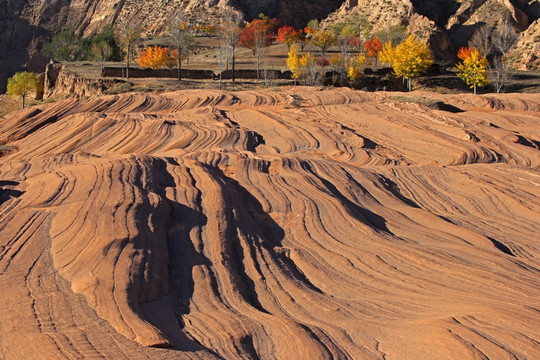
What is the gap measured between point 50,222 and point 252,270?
4009 mm

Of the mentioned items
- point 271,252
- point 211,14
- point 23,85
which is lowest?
point 271,252

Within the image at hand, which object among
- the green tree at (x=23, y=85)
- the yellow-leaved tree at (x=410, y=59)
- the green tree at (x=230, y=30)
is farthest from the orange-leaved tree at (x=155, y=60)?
the yellow-leaved tree at (x=410, y=59)

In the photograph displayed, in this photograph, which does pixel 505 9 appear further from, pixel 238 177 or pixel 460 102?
pixel 238 177

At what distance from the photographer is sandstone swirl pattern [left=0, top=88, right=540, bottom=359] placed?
717 cm

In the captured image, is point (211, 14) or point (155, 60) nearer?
point (155, 60)

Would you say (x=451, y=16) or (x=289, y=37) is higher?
(x=451, y=16)

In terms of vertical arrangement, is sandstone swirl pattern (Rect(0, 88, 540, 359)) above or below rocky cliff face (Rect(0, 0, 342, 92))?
below

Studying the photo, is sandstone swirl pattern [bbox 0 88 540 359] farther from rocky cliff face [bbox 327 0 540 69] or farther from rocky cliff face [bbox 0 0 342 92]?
rocky cliff face [bbox 0 0 342 92]

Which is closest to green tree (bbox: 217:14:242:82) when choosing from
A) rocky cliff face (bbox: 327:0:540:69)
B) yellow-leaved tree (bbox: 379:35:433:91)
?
yellow-leaved tree (bbox: 379:35:433:91)

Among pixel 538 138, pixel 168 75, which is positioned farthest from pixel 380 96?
pixel 168 75

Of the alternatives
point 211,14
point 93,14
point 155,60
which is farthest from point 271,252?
point 93,14

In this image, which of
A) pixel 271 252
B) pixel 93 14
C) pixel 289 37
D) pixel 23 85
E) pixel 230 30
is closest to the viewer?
pixel 271 252

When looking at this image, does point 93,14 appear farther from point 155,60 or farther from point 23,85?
point 23,85

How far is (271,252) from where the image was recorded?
1067 centimetres
